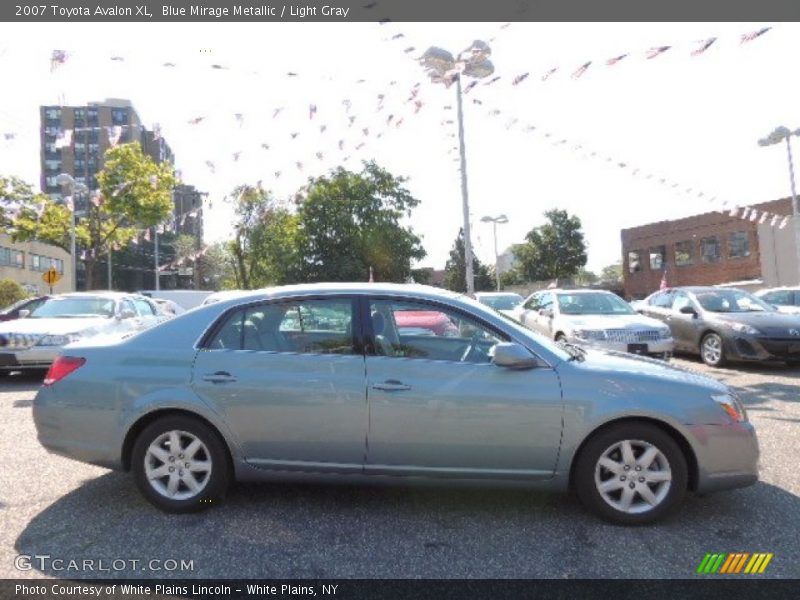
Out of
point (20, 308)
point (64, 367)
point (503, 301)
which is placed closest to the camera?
point (64, 367)

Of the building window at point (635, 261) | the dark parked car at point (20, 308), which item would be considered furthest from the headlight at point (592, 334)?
the building window at point (635, 261)

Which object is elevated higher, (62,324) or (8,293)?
(8,293)

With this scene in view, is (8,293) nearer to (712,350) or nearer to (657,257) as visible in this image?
(712,350)

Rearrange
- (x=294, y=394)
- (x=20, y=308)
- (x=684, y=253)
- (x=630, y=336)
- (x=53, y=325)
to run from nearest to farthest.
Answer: (x=294, y=394), (x=630, y=336), (x=53, y=325), (x=20, y=308), (x=684, y=253)

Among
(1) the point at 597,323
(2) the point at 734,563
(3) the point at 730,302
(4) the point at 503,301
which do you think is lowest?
(2) the point at 734,563

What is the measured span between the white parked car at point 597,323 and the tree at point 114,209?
69.9 ft

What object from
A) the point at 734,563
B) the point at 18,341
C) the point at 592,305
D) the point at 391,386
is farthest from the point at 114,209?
the point at 734,563

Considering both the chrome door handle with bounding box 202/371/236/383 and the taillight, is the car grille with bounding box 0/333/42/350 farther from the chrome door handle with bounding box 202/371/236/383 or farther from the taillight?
the chrome door handle with bounding box 202/371/236/383

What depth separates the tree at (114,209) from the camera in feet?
95.0

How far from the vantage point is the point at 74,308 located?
10766 millimetres

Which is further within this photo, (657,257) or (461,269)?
(461,269)

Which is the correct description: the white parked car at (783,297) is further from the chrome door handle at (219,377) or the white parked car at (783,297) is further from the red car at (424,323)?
the chrome door handle at (219,377)

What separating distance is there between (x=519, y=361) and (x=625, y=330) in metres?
6.29

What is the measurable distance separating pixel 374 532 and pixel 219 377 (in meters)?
1.35
